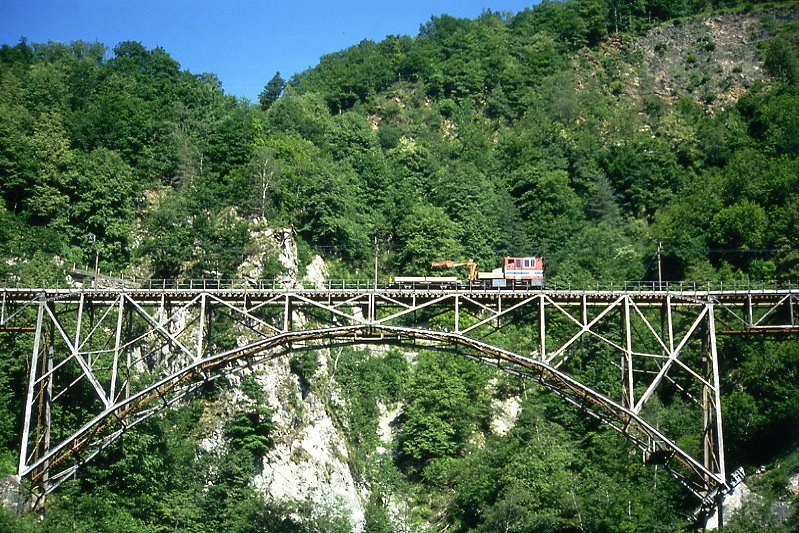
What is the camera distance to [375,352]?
2717 inches

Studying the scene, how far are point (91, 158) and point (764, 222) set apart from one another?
36847mm

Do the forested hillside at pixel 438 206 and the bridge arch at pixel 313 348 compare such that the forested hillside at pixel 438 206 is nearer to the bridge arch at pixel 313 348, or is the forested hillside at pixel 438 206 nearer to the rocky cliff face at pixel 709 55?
the rocky cliff face at pixel 709 55

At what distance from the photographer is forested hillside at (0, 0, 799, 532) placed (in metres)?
54.0

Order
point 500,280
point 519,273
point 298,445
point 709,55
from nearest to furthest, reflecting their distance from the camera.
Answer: point 500,280
point 519,273
point 298,445
point 709,55

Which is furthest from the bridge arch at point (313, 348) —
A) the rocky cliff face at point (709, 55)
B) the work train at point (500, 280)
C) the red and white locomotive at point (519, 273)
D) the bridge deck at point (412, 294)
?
the rocky cliff face at point (709, 55)

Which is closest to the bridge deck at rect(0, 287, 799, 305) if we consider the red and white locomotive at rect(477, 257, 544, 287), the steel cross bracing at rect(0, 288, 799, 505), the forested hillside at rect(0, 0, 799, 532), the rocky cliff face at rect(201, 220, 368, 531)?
the steel cross bracing at rect(0, 288, 799, 505)

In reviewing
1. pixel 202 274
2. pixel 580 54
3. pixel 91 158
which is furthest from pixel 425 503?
pixel 580 54

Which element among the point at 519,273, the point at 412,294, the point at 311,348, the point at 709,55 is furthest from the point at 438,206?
the point at 709,55

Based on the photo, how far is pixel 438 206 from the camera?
3194 inches

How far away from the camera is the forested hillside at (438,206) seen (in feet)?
177

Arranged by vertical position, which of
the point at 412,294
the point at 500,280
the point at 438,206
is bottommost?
the point at 412,294

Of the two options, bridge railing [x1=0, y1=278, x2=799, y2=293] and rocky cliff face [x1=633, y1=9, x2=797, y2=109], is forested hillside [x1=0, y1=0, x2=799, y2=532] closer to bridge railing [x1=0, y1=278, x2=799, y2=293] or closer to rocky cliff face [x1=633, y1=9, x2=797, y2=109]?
rocky cliff face [x1=633, y1=9, x2=797, y2=109]

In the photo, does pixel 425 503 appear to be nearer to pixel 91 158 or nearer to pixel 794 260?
pixel 794 260

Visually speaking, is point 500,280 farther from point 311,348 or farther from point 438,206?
point 438,206
